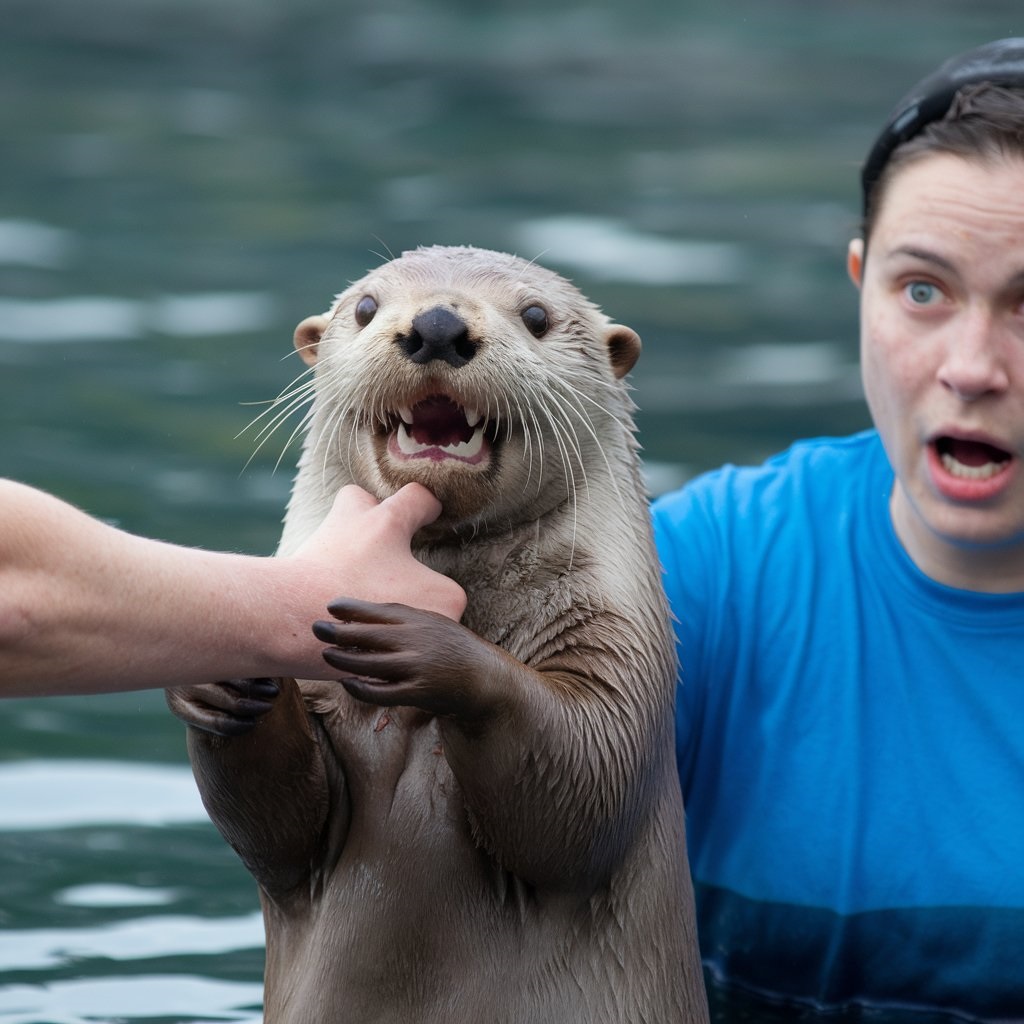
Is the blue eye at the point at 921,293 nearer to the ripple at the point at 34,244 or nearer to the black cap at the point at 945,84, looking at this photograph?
the black cap at the point at 945,84

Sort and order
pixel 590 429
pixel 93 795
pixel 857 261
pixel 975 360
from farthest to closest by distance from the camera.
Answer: pixel 93 795 < pixel 857 261 < pixel 975 360 < pixel 590 429

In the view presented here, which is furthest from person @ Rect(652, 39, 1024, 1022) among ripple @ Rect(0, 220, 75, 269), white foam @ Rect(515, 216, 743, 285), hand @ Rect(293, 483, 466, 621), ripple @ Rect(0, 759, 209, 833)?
ripple @ Rect(0, 220, 75, 269)

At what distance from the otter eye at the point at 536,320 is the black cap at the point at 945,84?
3.23 ft

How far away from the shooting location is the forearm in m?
2.86

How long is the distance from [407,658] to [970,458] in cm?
156

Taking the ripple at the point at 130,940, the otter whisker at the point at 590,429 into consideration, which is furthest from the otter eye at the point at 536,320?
the ripple at the point at 130,940

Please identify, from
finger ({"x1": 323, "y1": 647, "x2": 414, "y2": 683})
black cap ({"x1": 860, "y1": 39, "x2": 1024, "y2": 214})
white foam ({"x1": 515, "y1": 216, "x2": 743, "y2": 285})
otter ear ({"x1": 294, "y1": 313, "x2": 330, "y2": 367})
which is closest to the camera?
finger ({"x1": 323, "y1": 647, "x2": 414, "y2": 683})

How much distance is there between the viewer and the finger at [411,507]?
3307mm

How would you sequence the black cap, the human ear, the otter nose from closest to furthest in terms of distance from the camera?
1. the otter nose
2. the black cap
3. the human ear

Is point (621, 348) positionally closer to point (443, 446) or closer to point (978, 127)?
point (443, 446)

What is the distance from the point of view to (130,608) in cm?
295

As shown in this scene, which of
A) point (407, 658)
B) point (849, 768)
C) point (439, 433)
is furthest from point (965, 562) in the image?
point (407, 658)

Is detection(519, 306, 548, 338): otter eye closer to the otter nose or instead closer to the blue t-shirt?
the otter nose

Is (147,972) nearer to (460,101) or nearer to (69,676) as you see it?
(69,676)
